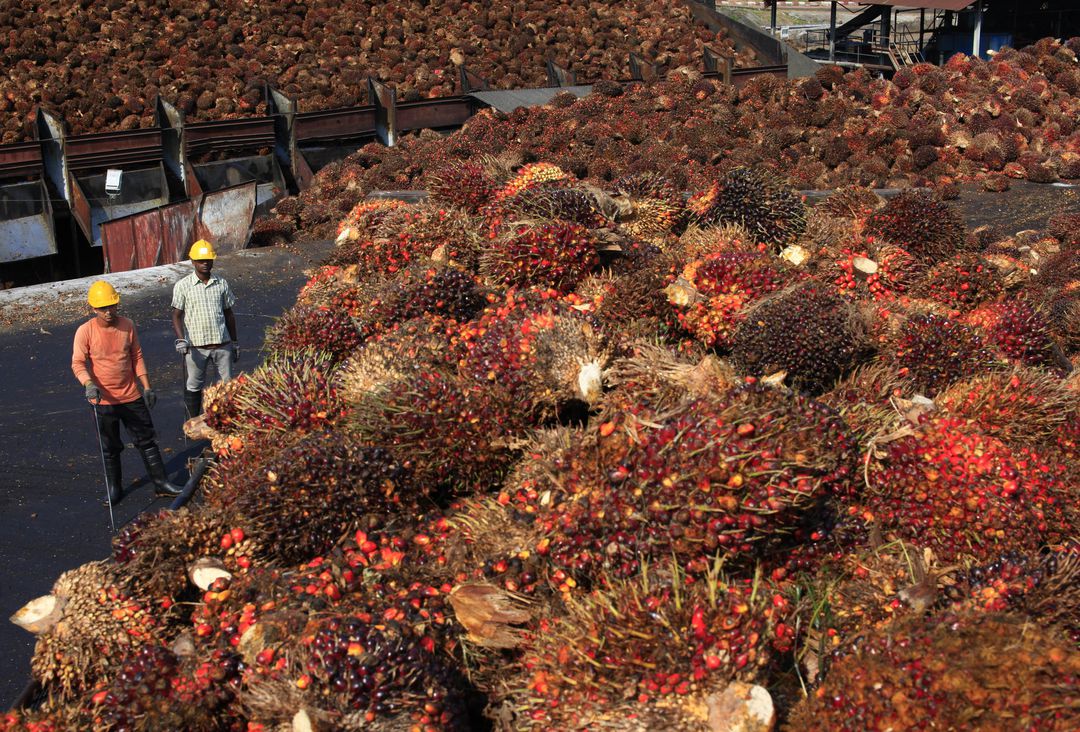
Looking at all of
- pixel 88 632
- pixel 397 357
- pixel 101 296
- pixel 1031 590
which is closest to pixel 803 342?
pixel 1031 590

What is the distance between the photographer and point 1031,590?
8.39 ft

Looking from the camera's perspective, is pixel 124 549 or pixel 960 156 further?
pixel 960 156

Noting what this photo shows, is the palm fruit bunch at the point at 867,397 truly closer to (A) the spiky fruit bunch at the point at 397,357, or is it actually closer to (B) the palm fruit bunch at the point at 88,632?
(A) the spiky fruit bunch at the point at 397,357

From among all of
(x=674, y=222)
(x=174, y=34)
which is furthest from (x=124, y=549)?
(x=174, y=34)

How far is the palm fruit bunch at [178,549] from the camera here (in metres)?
3.23

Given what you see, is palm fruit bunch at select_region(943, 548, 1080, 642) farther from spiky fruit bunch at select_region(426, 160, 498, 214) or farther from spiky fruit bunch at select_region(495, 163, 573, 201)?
spiky fruit bunch at select_region(426, 160, 498, 214)

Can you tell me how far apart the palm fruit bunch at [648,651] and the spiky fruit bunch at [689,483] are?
0.46ft

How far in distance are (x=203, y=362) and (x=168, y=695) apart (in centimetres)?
443

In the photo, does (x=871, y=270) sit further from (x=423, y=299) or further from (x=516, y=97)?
(x=516, y=97)

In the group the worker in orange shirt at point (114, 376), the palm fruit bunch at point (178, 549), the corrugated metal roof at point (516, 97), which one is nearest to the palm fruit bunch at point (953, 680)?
the palm fruit bunch at point (178, 549)

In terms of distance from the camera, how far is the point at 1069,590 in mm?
2561

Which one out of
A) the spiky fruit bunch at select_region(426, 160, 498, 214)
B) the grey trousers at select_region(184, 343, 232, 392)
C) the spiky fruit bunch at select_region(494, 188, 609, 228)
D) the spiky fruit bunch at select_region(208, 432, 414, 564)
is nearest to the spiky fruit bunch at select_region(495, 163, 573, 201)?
the spiky fruit bunch at select_region(426, 160, 498, 214)

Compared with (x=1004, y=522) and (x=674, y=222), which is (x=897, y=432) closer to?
(x=1004, y=522)

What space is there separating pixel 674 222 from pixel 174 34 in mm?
16838
